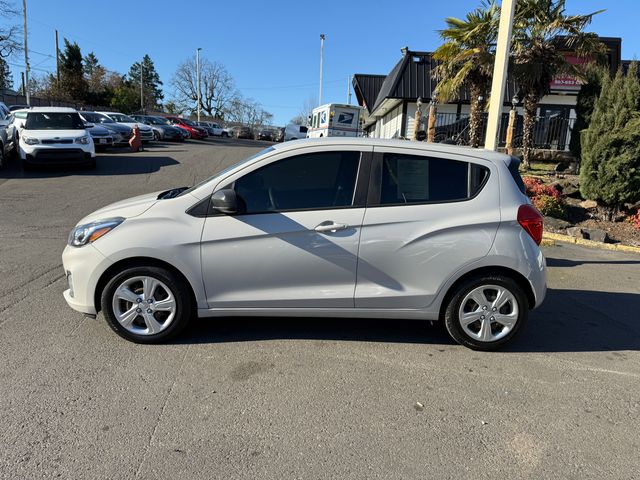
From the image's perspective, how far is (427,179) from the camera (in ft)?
12.8

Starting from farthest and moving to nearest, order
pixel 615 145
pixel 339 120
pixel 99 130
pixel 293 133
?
pixel 293 133 < pixel 339 120 < pixel 99 130 < pixel 615 145

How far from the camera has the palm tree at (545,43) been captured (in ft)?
41.9

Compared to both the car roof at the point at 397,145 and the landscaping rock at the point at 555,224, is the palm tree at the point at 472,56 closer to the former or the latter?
the landscaping rock at the point at 555,224

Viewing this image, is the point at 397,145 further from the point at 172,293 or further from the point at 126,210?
the point at 126,210

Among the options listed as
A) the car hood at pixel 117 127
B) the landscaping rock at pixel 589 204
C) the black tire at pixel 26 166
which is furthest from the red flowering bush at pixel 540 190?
the car hood at pixel 117 127

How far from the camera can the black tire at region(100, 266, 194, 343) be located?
374 cm

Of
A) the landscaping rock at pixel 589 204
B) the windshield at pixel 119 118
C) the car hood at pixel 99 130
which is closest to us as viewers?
the landscaping rock at pixel 589 204

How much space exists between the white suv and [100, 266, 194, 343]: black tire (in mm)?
12270

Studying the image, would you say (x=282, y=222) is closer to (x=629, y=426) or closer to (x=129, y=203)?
(x=129, y=203)

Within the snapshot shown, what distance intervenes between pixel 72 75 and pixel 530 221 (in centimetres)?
5178

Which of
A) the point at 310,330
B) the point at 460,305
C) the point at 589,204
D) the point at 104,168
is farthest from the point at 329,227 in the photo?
the point at 104,168

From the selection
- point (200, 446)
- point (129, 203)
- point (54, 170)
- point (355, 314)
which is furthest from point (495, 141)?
point (54, 170)

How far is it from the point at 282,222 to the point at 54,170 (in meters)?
13.8

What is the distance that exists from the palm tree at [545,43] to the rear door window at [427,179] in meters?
11.1
